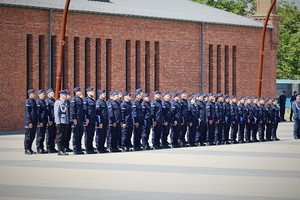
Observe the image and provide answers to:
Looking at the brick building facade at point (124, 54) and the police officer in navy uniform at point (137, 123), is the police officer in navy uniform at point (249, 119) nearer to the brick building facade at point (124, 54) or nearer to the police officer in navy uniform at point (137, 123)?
the police officer in navy uniform at point (137, 123)

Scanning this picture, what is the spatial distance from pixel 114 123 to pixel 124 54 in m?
21.3

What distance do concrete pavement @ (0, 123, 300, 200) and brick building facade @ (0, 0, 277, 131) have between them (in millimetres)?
15093

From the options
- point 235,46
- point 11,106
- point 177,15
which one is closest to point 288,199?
point 11,106

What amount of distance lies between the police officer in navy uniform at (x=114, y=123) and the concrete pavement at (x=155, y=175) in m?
0.85

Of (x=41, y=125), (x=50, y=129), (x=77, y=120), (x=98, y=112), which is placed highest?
(x=98, y=112)

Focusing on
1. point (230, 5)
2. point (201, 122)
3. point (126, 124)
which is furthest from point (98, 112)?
point (230, 5)

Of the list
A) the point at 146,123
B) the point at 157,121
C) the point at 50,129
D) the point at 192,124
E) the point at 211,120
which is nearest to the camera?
the point at 50,129

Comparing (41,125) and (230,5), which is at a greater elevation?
(230,5)

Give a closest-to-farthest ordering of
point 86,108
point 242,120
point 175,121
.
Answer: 1. point 86,108
2. point 175,121
3. point 242,120

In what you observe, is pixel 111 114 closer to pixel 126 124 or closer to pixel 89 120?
pixel 126 124

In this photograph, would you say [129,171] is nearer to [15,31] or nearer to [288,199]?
[288,199]

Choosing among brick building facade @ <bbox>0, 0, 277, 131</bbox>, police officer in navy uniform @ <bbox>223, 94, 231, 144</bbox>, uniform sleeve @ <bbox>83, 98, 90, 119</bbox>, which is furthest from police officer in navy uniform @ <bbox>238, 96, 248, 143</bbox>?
brick building facade @ <bbox>0, 0, 277, 131</bbox>

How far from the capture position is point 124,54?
168ft

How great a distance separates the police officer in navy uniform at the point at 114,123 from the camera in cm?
2983
